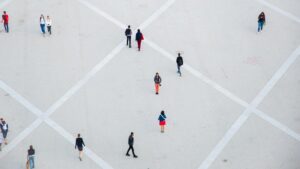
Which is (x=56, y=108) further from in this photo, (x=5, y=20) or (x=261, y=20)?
(x=261, y=20)

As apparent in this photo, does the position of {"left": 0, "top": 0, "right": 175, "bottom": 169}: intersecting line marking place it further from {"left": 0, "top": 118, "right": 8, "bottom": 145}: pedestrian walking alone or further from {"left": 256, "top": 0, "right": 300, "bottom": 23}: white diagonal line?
{"left": 256, "top": 0, "right": 300, "bottom": 23}: white diagonal line

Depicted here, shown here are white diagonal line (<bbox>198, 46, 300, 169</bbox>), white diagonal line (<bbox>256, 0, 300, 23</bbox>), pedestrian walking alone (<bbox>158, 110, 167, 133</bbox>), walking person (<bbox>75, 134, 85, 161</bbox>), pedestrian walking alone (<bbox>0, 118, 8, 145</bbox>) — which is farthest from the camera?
white diagonal line (<bbox>256, 0, 300, 23</bbox>)

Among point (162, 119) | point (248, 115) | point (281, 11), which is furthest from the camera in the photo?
point (281, 11)

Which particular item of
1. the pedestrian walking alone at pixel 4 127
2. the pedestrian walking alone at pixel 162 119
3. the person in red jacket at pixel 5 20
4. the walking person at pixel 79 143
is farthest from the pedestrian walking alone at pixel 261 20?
the pedestrian walking alone at pixel 4 127

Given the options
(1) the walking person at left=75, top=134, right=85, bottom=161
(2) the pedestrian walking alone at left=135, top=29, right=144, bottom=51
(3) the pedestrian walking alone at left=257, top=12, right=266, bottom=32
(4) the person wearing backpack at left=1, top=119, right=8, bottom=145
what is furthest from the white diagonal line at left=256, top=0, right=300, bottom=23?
(4) the person wearing backpack at left=1, top=119, right=8, bottom=145

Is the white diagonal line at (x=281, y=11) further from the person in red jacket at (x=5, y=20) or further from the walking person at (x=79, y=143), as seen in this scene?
the walking person at (x=79, y=143)

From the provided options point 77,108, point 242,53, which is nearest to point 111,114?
point 77,108

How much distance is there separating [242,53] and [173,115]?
19.2ft

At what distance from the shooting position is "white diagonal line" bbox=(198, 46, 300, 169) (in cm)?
2403

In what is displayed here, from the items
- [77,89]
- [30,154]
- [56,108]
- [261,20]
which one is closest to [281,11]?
[261,20]

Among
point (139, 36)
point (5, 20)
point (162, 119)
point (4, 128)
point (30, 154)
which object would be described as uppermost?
point (139, 36)

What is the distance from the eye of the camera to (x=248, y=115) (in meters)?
25.9

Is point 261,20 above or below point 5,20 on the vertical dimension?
above

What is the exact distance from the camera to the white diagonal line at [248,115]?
24.0m
